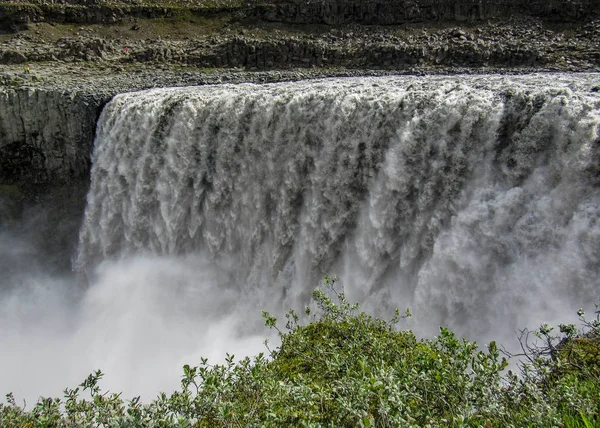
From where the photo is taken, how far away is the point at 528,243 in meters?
8.09

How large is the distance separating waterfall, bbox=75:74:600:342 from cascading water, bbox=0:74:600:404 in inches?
1.4

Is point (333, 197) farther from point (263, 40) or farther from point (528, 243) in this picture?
point (263, 40)

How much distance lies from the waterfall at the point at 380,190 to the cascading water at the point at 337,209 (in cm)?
3

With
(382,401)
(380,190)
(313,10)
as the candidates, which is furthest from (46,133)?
(382,401)

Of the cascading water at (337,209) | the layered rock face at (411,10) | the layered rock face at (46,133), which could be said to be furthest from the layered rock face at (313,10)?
the layered rock face at (46,133)

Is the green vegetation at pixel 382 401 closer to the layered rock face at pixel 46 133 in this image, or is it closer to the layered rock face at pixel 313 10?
the layered rock face at pixel 46 133

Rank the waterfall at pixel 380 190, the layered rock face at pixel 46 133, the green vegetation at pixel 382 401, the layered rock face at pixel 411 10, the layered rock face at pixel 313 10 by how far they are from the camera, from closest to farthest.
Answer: the green vegetation at pixel 382 401
the waterfall at pixel 380 190
the layered rock face at pixel 46 133
the layered rock face at pixel 411 10
the layered rock face at pixel 313 10

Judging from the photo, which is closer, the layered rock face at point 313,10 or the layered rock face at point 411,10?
the layered rock face at point 411,10

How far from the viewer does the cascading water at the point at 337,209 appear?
8.05m

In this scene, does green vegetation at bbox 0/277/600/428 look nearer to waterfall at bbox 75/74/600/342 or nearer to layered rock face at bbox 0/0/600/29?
waterfall at bbox 75/74/600/342

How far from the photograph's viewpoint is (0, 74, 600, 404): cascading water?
805cm

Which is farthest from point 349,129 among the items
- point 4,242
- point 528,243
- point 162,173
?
point 4,242

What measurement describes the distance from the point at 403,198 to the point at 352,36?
18191mm

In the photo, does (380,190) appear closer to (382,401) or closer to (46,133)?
(382,401)
